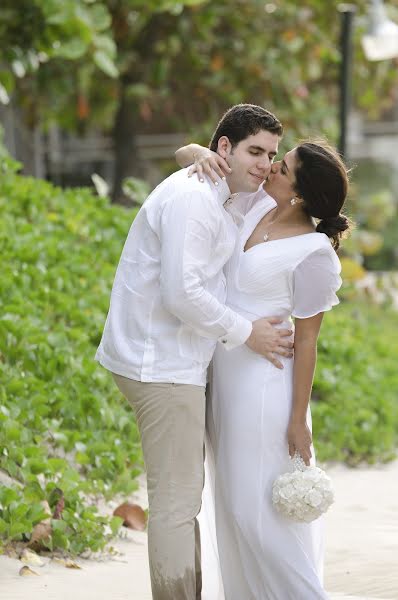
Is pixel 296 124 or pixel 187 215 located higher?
pixel 187 215

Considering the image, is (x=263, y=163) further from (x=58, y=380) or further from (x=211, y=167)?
(x=58, y=380)

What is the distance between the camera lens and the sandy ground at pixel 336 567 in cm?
468

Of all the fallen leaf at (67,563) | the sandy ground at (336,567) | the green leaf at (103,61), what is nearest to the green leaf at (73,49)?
the green leaf at (103,61)

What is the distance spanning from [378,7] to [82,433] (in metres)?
7.37

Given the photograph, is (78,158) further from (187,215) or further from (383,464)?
Answer: (187,215)

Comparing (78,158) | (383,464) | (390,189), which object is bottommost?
(390,189)

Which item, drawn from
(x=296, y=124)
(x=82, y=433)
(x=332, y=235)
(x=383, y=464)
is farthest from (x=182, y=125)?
(x=332, y=235)

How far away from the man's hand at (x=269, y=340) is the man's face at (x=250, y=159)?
47cm

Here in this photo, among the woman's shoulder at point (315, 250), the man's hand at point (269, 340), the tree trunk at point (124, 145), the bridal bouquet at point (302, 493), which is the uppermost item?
the woman's shoulder at point (315, 250)

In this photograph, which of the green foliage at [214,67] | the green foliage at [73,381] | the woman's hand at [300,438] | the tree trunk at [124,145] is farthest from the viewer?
the tree trunk at [124,145]

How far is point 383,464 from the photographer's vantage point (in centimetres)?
820

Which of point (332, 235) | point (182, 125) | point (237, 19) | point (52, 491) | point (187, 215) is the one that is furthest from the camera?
point (182, 125)

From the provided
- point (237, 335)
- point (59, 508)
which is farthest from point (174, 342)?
point (59, 508)

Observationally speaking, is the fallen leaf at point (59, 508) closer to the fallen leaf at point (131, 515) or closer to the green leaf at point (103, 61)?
the fallen leaf at point (131, 515)
